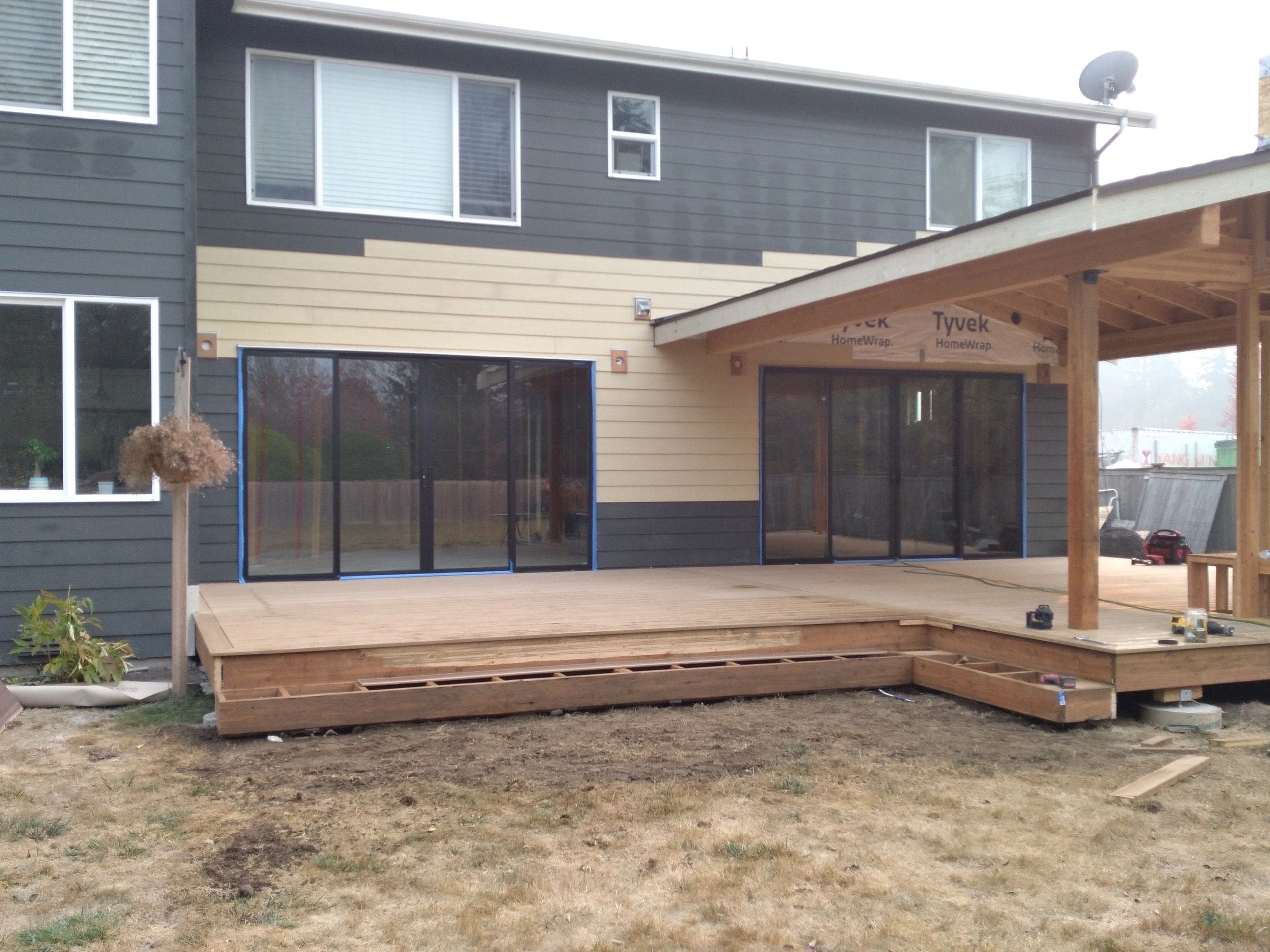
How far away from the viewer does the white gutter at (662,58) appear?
870 cm

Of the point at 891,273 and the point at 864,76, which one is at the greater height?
the point at 864,76

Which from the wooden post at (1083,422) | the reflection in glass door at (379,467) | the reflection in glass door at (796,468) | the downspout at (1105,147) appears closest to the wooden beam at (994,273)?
the wooden post at (1083,422)

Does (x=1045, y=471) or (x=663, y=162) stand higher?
(x=663, y=162)

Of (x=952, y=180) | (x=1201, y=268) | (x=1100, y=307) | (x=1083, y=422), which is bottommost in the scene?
(x=1083, y=422)

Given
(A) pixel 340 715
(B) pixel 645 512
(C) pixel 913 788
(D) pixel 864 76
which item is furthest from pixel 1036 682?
(D) pixel 864 76

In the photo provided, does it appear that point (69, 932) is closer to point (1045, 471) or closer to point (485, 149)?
point (485, 149)

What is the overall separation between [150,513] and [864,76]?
7284 mm

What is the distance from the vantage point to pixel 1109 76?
37.1 feet

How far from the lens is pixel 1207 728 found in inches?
226

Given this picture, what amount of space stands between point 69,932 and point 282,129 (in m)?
7.19

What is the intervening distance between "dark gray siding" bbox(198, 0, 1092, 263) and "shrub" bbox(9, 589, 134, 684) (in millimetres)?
3301

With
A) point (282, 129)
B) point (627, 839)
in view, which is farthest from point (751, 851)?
point (282, 129)

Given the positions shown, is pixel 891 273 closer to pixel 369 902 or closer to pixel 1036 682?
pixel 1036 682

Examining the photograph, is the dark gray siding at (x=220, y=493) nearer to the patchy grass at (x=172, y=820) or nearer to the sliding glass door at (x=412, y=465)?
the sliding glass door at (x=412, y=465)
